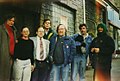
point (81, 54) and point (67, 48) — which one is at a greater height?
point (67, 48)

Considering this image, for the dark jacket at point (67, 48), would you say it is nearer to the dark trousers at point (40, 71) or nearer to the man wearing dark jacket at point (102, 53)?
the dark trousers at point (40, 71)

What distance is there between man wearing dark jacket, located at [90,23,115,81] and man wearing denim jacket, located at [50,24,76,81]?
48cm

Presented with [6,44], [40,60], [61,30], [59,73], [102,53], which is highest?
[61,30]

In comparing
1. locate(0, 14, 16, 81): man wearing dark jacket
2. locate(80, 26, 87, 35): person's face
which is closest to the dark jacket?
locate(80, 26, 87, 35): person's face

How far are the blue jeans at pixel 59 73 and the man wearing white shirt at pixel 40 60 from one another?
13 centimetres

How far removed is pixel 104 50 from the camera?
5441 mm

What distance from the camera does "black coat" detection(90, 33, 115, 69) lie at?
5.39 metres

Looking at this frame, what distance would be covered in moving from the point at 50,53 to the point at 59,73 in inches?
13.7

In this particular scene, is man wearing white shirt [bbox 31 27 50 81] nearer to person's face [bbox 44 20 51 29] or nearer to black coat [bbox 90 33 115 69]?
person's face [bbox 44 20 51 29]

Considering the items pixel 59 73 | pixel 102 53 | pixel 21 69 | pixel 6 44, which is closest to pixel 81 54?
pixel 102 53

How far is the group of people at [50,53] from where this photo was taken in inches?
201

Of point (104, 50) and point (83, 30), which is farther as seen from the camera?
point (83, 30)

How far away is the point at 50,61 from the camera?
5305 mm

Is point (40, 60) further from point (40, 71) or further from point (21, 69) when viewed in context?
point (21, 69)
